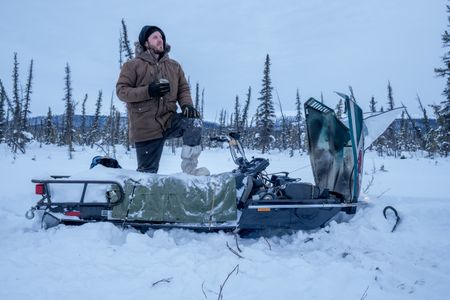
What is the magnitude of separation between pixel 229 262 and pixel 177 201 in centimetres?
93

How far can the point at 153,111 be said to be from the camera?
13.4 feet

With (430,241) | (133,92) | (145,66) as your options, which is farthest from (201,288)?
(145,66)

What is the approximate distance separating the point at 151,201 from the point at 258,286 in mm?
1482

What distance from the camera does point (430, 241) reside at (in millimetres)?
2982

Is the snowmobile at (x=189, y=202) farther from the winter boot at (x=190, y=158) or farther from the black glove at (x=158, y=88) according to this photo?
the black glove at (x=158, y=88)

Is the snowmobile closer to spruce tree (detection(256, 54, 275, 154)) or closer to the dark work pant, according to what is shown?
the dark work pant

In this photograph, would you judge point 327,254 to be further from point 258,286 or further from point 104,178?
point 104,178

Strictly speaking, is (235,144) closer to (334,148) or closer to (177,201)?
(334,148)

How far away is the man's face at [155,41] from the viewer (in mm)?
4164

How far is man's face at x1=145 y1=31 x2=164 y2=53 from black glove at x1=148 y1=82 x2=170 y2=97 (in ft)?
2.34

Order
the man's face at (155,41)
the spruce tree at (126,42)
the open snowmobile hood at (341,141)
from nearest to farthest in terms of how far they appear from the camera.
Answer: the open snowmobile hood at (341,141), the man's face at (155,41), the spruce tree at (126,42)

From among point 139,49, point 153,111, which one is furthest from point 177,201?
point 139,49

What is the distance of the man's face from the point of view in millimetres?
4164

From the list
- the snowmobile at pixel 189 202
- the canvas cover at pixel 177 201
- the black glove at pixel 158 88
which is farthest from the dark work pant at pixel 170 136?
the canvas cover at pixel 177 201
